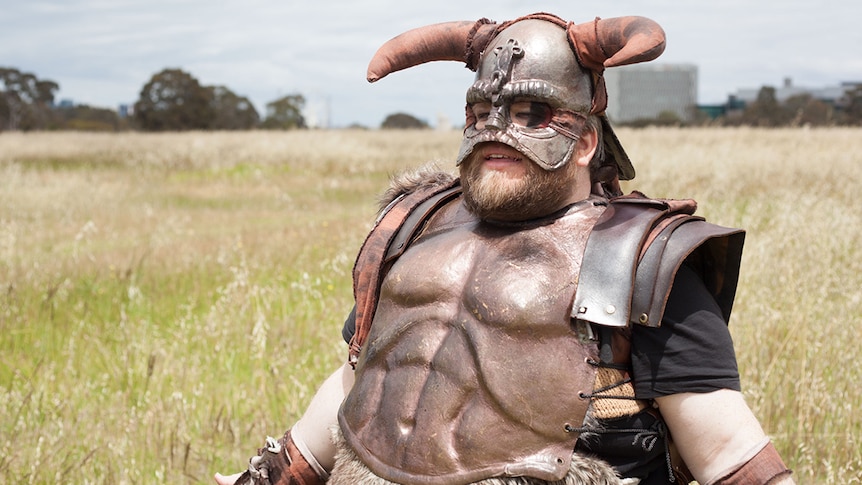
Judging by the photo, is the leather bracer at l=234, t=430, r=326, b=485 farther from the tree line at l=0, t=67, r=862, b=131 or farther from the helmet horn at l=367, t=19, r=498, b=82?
the tree line at l=0, t=67, r=862, b=131

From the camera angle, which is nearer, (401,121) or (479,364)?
(479,364)

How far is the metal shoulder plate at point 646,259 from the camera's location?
1.81 metres

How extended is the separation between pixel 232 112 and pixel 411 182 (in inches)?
2007

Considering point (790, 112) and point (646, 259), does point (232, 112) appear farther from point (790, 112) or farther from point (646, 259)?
point (646, 259)

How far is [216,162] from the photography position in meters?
19.2

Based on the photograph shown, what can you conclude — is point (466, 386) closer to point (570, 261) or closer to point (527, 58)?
point (570, 261)

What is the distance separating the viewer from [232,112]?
51.6 meters

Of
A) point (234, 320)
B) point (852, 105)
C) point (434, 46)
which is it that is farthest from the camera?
point (852, 105)

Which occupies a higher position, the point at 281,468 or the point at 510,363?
the point at 510,363

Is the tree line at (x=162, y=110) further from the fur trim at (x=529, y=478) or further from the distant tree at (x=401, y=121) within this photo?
the fur trim at (x=529, y=478)

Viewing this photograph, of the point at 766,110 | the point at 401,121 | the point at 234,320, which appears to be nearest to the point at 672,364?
the point at 234,320

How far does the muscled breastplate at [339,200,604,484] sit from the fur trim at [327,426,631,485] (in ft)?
0.07

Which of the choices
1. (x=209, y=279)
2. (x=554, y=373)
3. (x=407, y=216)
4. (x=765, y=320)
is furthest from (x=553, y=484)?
(x=209, y=279)

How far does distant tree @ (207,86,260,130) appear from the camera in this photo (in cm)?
4656
